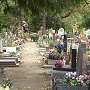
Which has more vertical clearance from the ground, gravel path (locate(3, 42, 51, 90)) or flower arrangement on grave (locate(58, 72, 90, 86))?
flower arrangement on grave (locate(58, 72, 90, 86))

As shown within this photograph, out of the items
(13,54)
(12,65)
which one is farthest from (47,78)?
(13,54)

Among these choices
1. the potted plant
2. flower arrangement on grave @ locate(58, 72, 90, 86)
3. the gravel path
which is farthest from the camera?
the gravel path

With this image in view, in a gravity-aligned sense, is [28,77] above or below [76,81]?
below

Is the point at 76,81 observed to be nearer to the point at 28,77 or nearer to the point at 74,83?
the point at 74,83

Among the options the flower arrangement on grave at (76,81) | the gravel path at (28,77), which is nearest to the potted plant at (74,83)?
the flower arrangement on grave at (76,81)

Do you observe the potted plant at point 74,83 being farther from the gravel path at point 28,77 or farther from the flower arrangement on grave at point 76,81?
the gravel path at point 28,77

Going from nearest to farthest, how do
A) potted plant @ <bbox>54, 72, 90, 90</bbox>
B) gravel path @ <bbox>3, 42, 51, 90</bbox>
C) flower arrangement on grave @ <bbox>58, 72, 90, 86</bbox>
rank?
1. potted plant @ <bbox>54, 72, 90, 90</bbox>
2. flower arrangement on grave @ <bbox>58, 72, 90, 86</bbox>
3. gravel path @ <bbox>3, 42, 51, 90</bbox>

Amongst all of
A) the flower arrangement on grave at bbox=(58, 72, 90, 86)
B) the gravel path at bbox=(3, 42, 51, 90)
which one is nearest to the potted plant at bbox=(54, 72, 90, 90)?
the flower arrangement on grave at bbox=(58, 72, 90, 86)

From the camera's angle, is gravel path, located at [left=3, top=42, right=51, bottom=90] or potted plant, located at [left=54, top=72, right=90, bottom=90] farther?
gravel path, located at [left=3, top=42, right=51, bottom=90]

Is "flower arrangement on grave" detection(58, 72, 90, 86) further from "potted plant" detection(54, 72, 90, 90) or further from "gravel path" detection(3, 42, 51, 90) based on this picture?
"gravel path" detection(3, 42, 51, 90)

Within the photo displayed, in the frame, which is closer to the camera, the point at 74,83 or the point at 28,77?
the point at 74,83

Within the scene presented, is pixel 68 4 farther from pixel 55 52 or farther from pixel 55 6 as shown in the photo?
pixel 55 52

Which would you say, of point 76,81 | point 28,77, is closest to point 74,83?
point 76,81

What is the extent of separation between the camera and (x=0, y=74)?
16438 millimetres
